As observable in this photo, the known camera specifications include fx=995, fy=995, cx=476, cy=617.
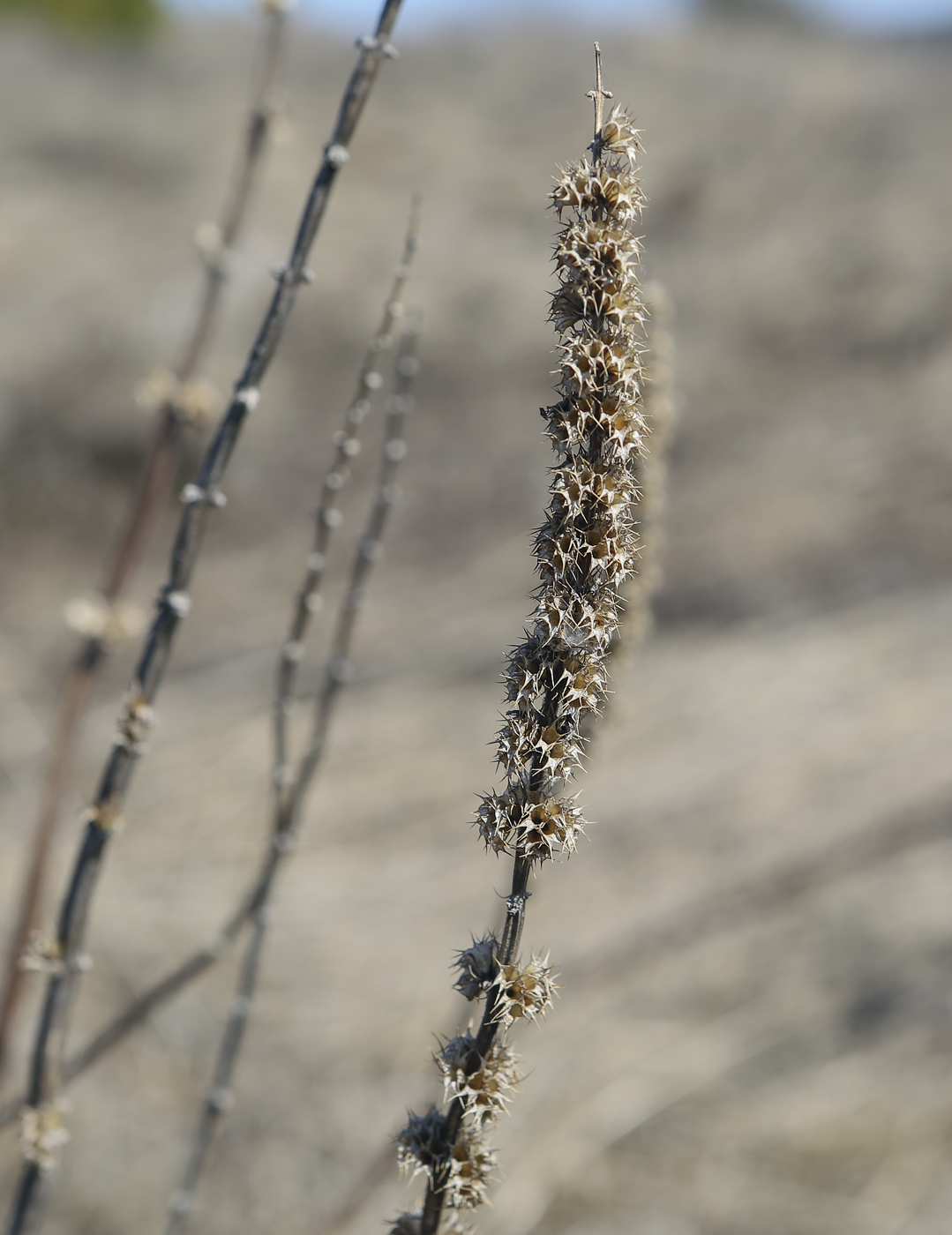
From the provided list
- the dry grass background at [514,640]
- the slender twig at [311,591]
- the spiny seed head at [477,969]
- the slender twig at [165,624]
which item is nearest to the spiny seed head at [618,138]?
the slender twig at [165,624]

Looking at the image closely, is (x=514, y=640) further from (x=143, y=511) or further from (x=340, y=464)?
(x=340, y=464)

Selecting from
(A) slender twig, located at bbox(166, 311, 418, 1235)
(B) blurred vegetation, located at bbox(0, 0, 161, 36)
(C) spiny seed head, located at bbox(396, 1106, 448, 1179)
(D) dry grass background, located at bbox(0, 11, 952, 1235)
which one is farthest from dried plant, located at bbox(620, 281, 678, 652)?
(B) blurred vegetation, located at bbox(0, 0, 161, 36)

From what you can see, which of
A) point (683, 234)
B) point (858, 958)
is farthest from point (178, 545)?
point (683, 234)

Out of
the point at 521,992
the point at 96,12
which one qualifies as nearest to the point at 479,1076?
the point at 521,992

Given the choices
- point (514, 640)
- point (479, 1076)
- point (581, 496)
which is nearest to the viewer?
point (581, 496)

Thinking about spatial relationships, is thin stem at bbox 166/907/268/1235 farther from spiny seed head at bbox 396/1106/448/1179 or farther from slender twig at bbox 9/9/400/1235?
spiny seed head at bbox 396/1106/448/1179

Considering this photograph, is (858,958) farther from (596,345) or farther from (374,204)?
(374,204)
